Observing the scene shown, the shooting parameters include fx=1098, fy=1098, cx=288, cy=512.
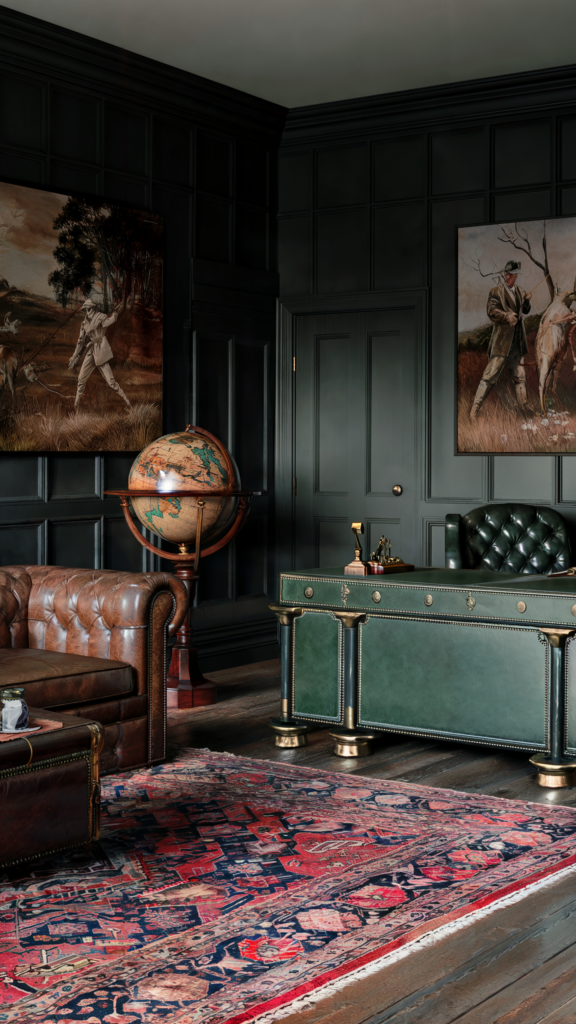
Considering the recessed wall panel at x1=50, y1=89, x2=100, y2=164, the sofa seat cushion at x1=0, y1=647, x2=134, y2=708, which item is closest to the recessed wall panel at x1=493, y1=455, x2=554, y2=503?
the recessed wall panel at x1=50, y1=89, x2=100, y2=164

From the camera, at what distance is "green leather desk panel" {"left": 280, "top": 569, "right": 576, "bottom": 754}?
4823 millimetres

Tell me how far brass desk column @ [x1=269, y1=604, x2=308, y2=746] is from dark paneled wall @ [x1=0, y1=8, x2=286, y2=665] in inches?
72.7

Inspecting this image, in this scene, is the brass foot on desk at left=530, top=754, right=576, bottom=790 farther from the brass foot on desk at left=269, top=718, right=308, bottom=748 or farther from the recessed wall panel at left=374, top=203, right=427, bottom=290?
the recessed wall panel at left=374, top=203, right=427, bottom=290

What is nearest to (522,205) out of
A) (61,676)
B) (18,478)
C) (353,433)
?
(353,433)

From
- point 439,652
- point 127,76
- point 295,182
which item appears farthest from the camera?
point 295,182

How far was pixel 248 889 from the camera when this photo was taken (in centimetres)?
352

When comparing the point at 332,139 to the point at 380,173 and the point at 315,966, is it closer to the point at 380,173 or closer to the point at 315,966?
the point at 380,173

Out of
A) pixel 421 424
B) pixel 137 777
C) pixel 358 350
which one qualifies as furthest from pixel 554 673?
pixel 358 350

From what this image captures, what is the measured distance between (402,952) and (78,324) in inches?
185

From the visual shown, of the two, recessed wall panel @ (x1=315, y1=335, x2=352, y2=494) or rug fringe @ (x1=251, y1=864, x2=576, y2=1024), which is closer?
rug fringe @ (x1=251, y1=864, x2=576, y2=1024)

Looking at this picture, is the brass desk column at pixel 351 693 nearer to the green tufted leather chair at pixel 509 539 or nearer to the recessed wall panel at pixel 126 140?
the green tufted leather chair at pixel 509 539

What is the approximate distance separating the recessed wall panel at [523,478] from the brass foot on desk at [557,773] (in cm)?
295

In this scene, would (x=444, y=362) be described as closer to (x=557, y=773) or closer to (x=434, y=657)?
(x=434, y=657)

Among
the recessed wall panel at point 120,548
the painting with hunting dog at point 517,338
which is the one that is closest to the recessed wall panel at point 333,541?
the painting with hunting dog at point 517,338
